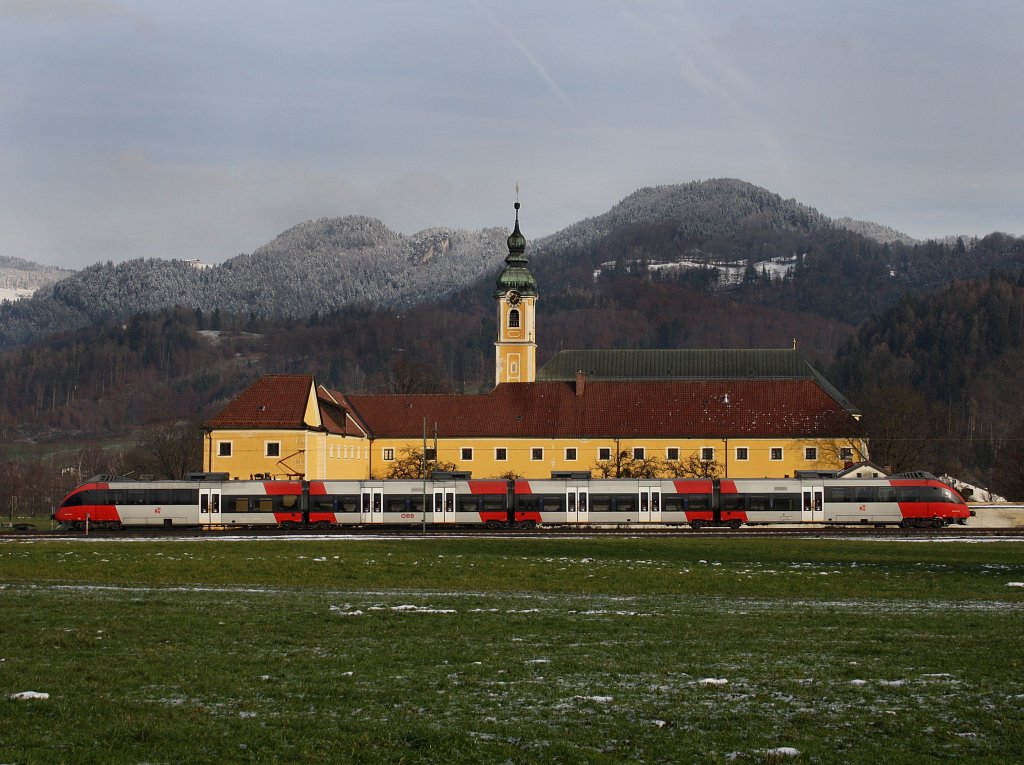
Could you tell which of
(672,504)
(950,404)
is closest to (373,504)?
(672,504)

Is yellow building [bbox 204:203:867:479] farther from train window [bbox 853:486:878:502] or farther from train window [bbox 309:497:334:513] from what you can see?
train window [bbox 853:486:878:502]

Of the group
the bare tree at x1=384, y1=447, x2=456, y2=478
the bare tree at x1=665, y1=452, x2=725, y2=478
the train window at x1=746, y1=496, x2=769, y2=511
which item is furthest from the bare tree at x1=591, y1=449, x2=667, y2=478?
the train window at x1=746, y1=496, x2=769, y2=511

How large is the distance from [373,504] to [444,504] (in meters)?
3.60

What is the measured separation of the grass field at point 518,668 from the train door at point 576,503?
32.0m

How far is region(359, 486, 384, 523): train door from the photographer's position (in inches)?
2453

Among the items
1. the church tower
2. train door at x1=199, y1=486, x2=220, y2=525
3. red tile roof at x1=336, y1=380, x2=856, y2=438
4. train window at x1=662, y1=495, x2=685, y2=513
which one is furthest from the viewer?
the church tower

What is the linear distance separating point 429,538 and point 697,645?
1261 inches

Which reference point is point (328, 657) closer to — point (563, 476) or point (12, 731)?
point (12, 731)

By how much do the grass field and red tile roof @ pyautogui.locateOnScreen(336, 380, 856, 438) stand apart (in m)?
60.8

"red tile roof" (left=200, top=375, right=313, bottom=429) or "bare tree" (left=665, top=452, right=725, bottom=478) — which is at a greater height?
"red tile roof" (left=200, top=375, right=313, bottom=429)

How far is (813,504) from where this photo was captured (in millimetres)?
61281

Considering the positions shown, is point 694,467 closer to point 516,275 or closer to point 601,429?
point 601,429

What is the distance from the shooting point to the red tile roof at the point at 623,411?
3558 inches

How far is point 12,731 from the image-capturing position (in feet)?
37.1
